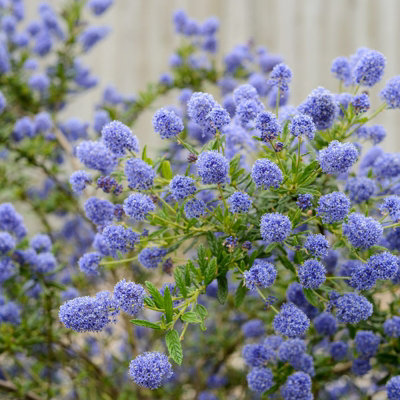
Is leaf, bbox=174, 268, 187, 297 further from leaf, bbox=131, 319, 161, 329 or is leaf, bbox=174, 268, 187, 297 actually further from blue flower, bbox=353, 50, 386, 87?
blue flower, bbox=353, 50, 386, 87

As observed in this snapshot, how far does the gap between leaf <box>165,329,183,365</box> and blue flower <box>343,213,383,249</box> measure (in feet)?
1.06

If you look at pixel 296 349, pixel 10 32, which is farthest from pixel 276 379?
pixel 10 32

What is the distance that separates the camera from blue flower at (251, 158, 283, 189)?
882 mm

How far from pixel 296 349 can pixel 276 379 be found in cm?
8

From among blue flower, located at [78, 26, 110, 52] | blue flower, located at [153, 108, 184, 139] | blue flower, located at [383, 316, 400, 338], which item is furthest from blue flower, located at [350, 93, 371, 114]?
blue flower, located at [78, 26, 110, 52]

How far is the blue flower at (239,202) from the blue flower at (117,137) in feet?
0.67

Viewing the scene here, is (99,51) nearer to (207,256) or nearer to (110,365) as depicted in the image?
(110,365)

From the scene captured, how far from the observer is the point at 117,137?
95 cm

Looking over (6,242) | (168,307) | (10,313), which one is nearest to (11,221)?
(6,242)

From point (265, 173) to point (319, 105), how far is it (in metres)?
0.21

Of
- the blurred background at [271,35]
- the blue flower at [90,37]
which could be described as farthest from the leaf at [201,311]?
the blurred background at [271,35]

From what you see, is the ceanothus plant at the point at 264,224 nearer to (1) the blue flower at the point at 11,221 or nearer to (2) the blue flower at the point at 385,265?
(2) the blue flower at the point at 385,265

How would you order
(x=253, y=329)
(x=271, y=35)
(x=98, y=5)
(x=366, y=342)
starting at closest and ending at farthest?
(x=366, y=342), (x=253, y=329), (x=98, y=5), (x=271, y=35)

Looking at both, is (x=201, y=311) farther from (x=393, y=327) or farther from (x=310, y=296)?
(x=393, y=327)
